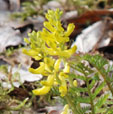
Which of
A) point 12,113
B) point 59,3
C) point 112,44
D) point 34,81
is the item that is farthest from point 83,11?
point 12,113

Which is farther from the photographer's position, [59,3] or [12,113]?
[59,3]

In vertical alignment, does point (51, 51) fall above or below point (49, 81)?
above

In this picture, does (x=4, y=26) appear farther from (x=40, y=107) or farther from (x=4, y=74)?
(x=40, y=107)

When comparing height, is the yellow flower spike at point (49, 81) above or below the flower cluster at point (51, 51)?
below

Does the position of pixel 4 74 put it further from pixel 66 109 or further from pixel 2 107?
pixel 66 109

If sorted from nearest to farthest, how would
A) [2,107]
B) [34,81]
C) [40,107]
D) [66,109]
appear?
1. [66,109]
2. [2,107]
3. [40,107]
4. [34,81]

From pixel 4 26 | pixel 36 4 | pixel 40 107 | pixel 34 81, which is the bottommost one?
pixel 40 107

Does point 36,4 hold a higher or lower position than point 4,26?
higher

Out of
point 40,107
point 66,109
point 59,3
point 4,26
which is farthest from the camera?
point 59,3

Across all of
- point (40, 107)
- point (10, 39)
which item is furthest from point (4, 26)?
point (40, 107)

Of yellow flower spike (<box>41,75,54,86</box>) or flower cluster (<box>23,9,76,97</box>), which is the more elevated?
flower cluster (<box>23,9,76,97</box>)
